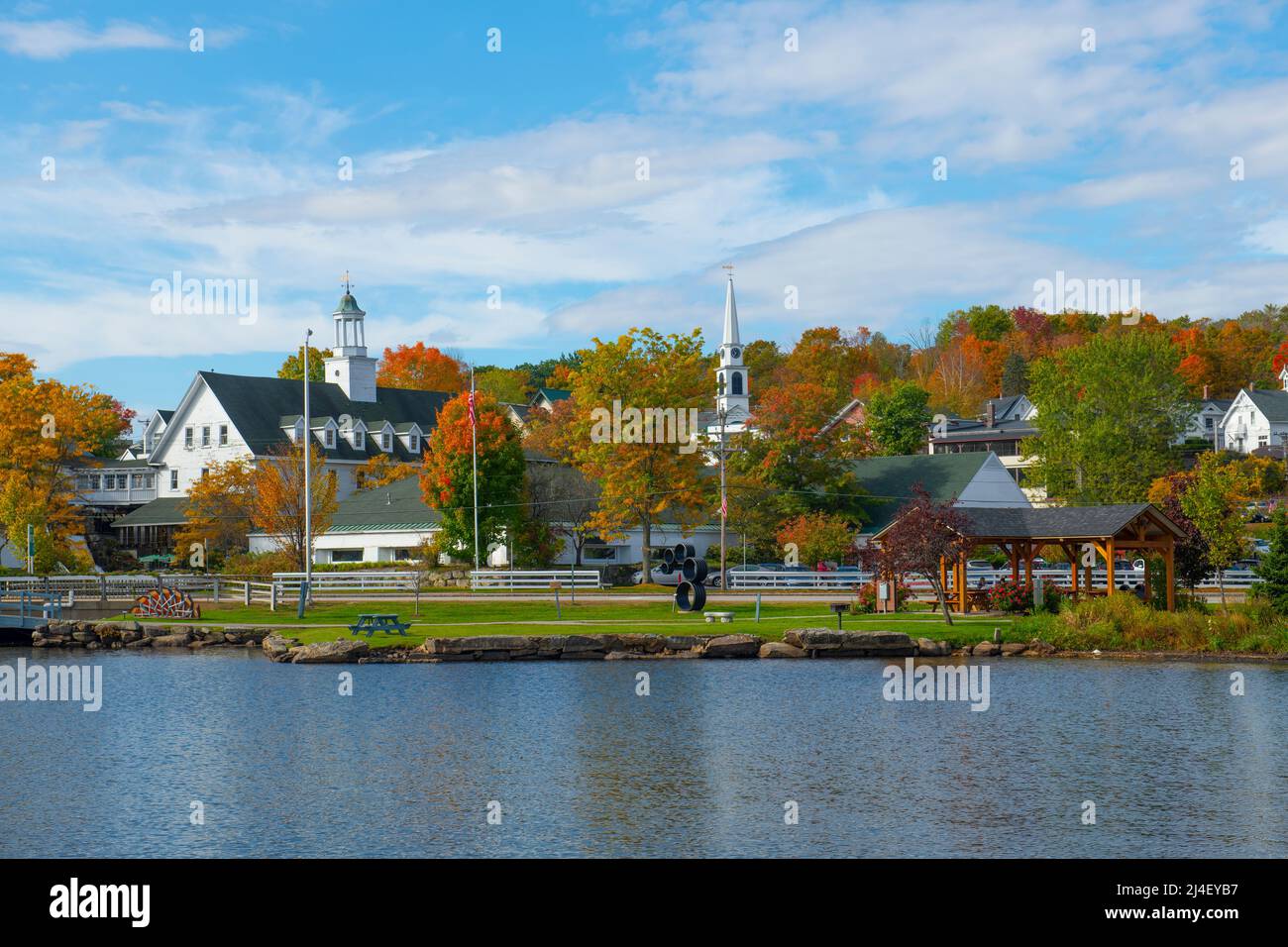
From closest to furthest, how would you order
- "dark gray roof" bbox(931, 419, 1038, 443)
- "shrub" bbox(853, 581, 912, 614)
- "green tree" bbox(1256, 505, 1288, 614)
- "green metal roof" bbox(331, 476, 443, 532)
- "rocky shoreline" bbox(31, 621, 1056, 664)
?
"rocky shoreline" bbox(31, 621, 1056, 664)
"green tree" bbox(1256, 505, 1288, 614)
"shrub" bbox(853, 581, 912, 614)
"green metal roof" bbox(331, 476, 443, 532)
"dark gray roof" bbox(931, 419, 1038, 443)

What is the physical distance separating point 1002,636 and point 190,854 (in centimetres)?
3143

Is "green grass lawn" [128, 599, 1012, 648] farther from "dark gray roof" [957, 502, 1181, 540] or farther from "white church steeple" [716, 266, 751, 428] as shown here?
"white church steeple" [716, 266, 751, 428]

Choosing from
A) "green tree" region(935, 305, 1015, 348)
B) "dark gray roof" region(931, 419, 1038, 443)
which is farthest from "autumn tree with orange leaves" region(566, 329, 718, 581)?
"green tree" region(935, 305, 1015, 348)

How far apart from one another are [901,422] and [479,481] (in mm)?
55491

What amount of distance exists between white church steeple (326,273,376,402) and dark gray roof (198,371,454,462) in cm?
130

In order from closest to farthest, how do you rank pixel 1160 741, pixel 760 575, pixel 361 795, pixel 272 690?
pixel 361 795, pixel 1160 741, pixel 272 690, pixel 760 575

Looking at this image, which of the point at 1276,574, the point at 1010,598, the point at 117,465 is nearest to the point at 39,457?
the point at 117,465

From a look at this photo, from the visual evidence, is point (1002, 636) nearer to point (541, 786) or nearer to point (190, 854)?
point (541, 786)

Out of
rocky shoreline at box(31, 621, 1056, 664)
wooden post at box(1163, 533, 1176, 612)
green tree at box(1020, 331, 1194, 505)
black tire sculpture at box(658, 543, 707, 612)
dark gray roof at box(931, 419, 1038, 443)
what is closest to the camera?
rocky shoreline at box(31, 621, 1056, 664)

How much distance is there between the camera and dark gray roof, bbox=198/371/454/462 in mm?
99438

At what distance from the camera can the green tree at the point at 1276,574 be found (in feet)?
147

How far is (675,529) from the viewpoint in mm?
82438
